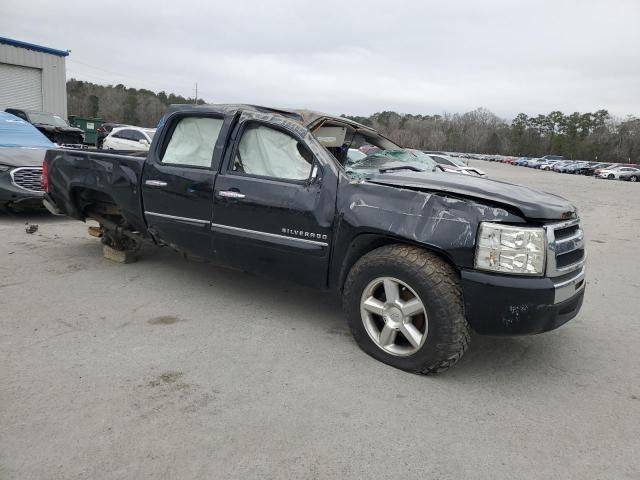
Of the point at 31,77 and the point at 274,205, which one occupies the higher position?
the point at 31,77

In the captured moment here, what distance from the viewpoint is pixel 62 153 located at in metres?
5.34

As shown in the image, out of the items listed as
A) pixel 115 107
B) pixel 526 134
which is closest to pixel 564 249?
pixel 115 107

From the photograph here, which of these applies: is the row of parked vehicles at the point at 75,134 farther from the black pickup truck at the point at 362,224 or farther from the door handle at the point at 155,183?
the black pickup truck at the point at 362,224

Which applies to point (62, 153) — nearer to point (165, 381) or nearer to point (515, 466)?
point (165, 381)

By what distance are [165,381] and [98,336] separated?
0.91 meters

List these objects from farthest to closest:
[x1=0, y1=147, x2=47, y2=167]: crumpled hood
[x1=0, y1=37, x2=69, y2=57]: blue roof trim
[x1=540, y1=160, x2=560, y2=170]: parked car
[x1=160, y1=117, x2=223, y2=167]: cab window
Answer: [x1=540, y1=160, x2=560, y2=170]: parked car, [x1=0, y1=37, x2=69, y2=57]: blue roof trim, [x1=0, y1=147, x2=47, y2=167]: crumpled hood, [x1=160, y1=117, x2=223, y2=167]: cab window

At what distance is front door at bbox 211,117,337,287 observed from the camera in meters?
3.62

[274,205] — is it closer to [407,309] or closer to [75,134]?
[407,309]

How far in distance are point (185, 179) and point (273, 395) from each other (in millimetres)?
2188

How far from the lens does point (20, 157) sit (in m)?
7.63

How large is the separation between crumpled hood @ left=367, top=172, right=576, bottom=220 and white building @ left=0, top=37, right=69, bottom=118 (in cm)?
2894

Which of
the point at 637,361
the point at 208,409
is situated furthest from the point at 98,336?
the point at 637,361

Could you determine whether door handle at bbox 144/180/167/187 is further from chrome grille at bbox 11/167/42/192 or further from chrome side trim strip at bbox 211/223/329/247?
chrome grille at bbox 11/167/42/192

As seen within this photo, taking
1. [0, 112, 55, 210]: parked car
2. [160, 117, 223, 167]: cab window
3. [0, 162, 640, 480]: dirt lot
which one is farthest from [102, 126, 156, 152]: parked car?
[160, 117, 223, 167]: cab window
